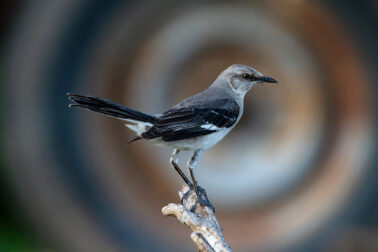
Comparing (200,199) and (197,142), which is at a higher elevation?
(197,142)

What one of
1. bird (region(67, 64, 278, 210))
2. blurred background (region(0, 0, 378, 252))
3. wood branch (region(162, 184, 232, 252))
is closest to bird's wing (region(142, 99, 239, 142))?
bird (region(67, 64, 278, 210))

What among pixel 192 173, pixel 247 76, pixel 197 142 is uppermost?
pixel 247 76

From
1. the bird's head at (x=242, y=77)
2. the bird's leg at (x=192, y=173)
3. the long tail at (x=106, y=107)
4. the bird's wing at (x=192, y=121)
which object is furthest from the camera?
the bird's head at (x=242, y=77)

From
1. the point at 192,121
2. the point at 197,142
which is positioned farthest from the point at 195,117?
the point at 197,142

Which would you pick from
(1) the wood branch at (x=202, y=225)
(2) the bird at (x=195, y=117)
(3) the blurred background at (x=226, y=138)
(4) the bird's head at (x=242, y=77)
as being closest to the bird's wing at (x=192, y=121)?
(2) the bird at (x=195, y=117)

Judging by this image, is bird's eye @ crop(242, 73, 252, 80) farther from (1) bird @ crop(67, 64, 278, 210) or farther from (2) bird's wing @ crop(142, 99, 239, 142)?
(2) bird's wing @ crop(142, 99, 239, 142)

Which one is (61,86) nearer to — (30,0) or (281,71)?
(30,0)

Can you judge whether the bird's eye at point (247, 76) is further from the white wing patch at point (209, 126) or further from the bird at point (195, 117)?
the white wing patch at point (209, 126)

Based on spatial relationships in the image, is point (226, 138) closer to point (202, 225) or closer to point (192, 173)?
point (192, 173)
